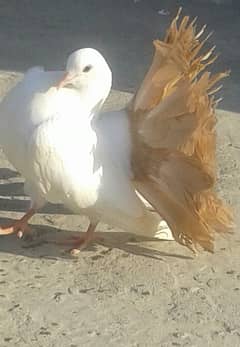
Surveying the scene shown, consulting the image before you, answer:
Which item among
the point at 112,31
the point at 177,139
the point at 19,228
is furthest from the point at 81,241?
the point at 112,31

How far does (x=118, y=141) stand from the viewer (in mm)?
3703

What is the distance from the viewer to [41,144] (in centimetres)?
356

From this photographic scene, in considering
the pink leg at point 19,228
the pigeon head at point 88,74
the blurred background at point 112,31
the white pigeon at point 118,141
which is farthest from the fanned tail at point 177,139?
the blurred background at point 112,31

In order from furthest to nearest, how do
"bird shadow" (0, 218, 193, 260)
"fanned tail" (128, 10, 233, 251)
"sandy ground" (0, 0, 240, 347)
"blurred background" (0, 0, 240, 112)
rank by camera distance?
"blurred background" (0, 0, 240, 112) < "bird shadow" (0, 218, 193, 260) < "fanned tail" (128, 10, 233, 251) < "sandy ground" (0, 0, 240, 347)

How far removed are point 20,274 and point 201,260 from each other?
2.06ft

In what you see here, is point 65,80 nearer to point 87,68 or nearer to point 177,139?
point 87,68

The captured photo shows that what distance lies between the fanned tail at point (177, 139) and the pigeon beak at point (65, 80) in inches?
9.1

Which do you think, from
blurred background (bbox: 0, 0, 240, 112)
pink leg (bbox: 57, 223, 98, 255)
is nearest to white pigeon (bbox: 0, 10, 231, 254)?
pink leg (bbox: 57, 223, 98, 255)

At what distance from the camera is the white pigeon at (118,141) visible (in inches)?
141

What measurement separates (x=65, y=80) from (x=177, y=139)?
42cm

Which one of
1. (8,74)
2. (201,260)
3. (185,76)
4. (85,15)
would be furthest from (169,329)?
(85,15)

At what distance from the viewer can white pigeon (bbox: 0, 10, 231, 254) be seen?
3588 millimetres

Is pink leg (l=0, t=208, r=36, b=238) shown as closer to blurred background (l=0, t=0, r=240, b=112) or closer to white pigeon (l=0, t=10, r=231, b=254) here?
white pigeon (l=0, t=10, r=231, b=254)

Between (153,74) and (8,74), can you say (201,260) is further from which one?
(8,74)
